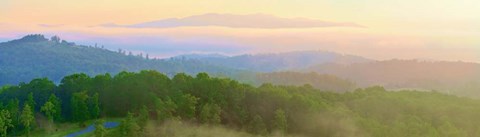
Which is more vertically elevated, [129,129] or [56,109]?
[56,109]

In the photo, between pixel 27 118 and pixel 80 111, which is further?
pixel 80 111

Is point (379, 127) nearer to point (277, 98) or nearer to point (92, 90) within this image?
point (277, 98)

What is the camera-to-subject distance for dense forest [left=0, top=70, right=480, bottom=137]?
8094 centimetres

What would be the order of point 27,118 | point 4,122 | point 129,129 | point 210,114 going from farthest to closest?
point 210,114 < point 27,118 < point 4,122 < point 129,129

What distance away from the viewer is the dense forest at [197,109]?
80938 millimetres

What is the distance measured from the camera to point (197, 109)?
84938 millimetres

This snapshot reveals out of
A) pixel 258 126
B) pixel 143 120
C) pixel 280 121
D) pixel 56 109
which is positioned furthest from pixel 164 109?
pixel 280 121

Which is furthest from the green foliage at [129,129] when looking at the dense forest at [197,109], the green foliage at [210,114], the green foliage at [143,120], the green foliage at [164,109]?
the green foliage at [210,114]

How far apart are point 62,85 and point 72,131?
63.7 ft

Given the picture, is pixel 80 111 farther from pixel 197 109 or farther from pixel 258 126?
pixel 258 126

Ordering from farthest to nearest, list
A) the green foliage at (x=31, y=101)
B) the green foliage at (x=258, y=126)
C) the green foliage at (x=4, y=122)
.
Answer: the green foliage at (x=31, y=101) → the green foliage at (x=258, y=126) → the green foliage at (x=4, y=122)

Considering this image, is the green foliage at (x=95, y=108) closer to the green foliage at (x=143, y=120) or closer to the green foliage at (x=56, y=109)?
the green foliage at (x=56, y=109)

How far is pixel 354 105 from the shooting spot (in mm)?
111750

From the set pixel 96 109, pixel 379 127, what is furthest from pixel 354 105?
pixel 96 109
